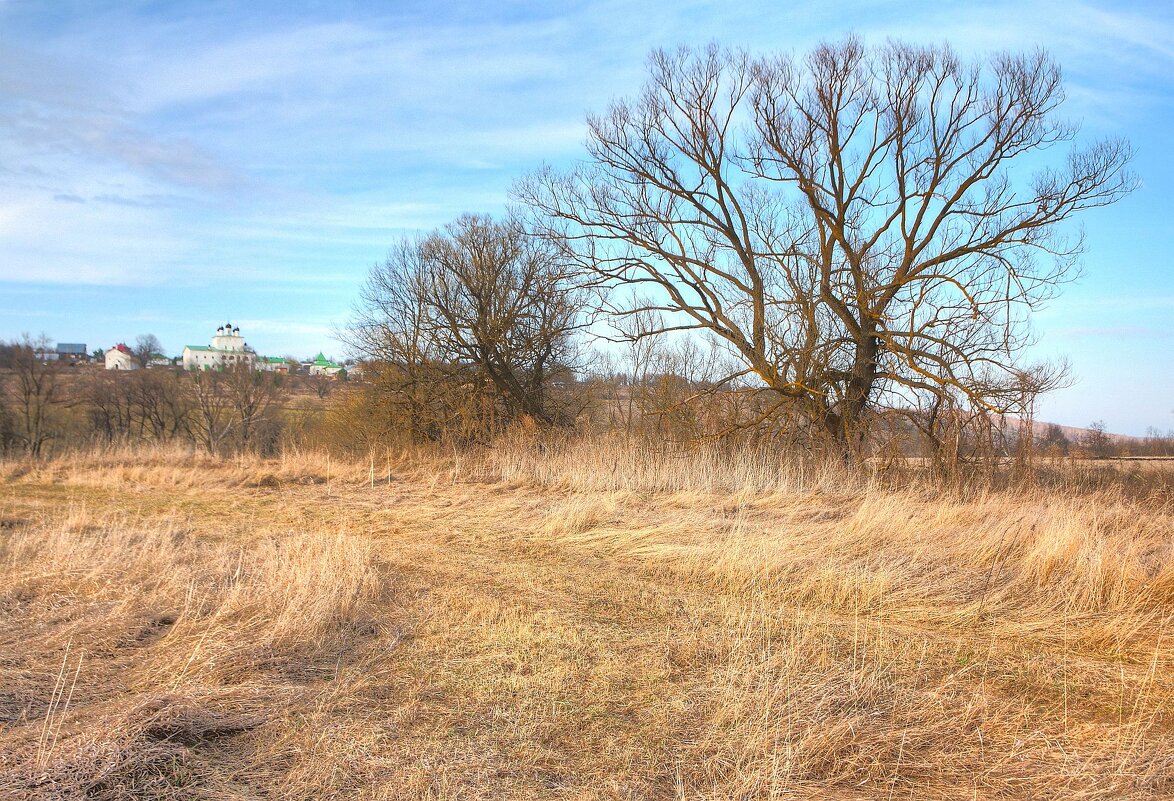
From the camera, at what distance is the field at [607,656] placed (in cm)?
316

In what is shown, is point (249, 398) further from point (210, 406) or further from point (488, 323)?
point (488, 323)

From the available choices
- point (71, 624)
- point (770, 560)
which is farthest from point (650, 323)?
point (71, 624)

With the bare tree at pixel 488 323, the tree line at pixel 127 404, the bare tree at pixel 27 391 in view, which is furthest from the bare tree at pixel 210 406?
the bare tree at pixel 488 323

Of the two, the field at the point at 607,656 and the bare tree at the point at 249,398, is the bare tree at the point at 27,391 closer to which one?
the bare tree at the point at 249,398

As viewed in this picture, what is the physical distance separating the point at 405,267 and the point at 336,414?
5234mm

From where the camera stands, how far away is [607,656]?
4566 mm

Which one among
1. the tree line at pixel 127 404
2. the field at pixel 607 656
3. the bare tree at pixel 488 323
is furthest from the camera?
the tree line at pixel 127 404

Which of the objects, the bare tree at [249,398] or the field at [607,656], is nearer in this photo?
the field at [607,656]

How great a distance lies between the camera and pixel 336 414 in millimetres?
21828

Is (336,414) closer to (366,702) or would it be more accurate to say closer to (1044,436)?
(1044,436)

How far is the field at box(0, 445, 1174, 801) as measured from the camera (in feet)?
10.4

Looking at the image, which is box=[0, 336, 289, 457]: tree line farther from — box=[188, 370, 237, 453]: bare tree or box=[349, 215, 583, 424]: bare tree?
box=[349, 215, 583, 424]: bare tree

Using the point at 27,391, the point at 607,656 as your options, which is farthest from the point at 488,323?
the point at 27,391

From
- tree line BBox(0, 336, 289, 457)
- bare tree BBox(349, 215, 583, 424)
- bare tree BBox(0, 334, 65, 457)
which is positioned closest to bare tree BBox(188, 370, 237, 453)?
tree line BBox(0, 336, 289, 457)
